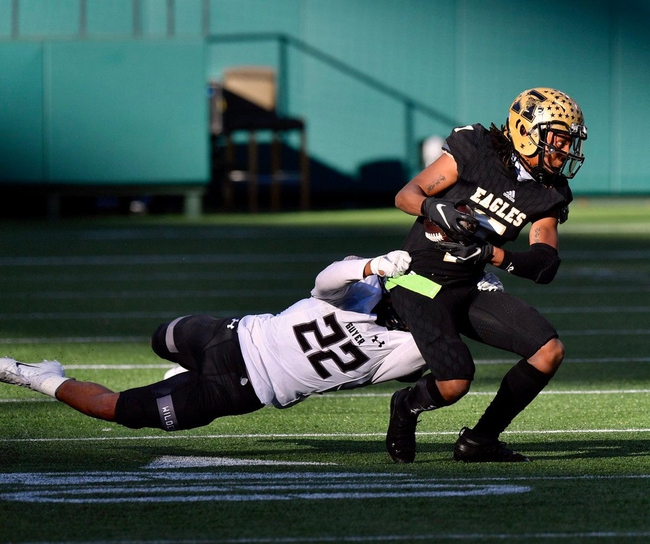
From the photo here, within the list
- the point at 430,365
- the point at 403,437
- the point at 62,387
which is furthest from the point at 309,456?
the point at 62,387

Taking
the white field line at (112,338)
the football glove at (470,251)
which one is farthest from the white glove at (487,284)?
the white field line at (112,338)

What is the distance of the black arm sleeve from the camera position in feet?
16.5

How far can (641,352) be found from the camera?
8.48m

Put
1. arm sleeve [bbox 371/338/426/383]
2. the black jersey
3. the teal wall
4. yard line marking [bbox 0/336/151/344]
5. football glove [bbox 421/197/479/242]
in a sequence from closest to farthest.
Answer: football glove [bbox 421/197/479/242], arm sleeve [bbox 371/338/426/383], the black jersey, yard line marking [bbox 0/336/151/344], the teal wall

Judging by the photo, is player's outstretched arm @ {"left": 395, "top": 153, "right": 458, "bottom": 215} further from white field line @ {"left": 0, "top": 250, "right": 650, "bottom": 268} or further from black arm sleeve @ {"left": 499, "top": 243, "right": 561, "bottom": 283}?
white field line @ {"left": 0, "top": 250, "right": 650, "bottom": 268}

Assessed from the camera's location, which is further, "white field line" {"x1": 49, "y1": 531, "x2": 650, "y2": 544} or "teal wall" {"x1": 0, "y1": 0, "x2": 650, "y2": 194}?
"teal wall" {"x1": 0, "y1": 0, "x2": 650, "y2": 194}

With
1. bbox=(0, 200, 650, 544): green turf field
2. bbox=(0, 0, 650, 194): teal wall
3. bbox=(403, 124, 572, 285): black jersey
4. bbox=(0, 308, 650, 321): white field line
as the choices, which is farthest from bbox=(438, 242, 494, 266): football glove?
bbox=(0, 0, 650, 194): teal wall

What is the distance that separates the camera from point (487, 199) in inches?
209

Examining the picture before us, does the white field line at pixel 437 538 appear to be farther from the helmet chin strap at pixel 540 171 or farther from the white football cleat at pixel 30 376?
the helmet chin strap at pixel 540 171

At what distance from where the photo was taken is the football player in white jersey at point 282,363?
5.08 metres

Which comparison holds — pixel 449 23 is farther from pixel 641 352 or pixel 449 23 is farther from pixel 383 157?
pixel 641 352

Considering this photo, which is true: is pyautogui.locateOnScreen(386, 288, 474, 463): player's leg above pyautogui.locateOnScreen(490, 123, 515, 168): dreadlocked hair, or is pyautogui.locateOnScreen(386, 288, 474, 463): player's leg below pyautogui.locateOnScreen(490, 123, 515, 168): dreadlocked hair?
below

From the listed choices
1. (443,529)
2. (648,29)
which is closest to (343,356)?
(443,529)

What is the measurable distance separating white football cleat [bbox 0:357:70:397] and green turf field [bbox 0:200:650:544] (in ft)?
0.94
